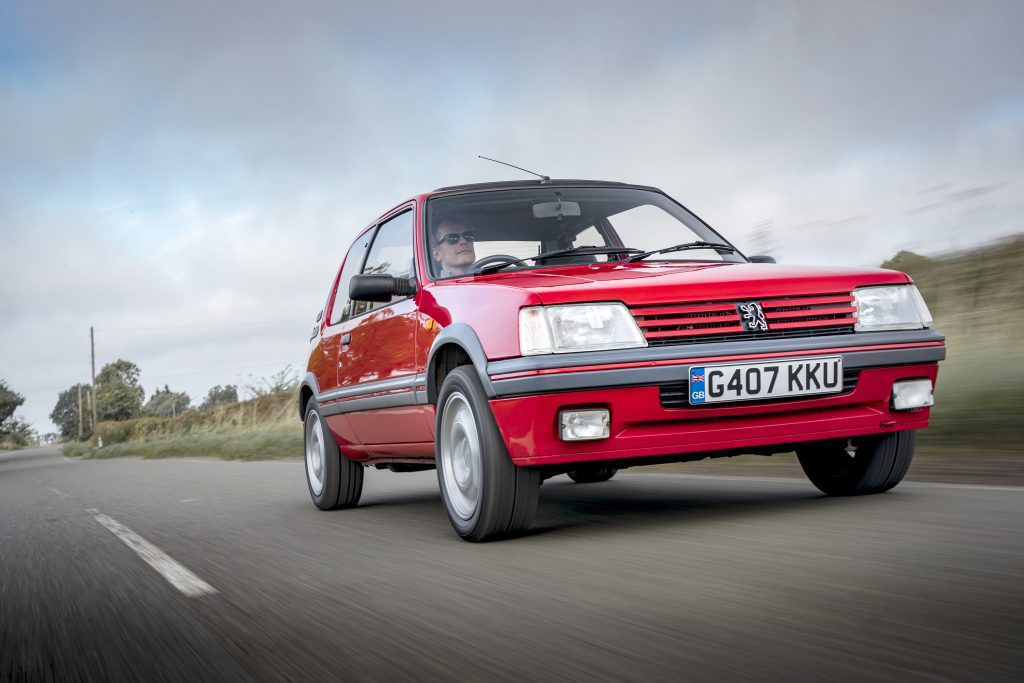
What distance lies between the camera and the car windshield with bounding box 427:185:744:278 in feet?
18.8

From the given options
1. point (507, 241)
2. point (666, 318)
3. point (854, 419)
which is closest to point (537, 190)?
point (507, 241)

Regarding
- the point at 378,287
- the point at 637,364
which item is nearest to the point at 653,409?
the point at 637,364

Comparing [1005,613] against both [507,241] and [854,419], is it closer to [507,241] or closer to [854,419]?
[854,419]

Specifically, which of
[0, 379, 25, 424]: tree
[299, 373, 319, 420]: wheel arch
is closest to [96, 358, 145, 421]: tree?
[0, 379, 25, 424]: tree

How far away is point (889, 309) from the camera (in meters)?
4.89

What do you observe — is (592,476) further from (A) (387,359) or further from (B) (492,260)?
(B) (492,260)

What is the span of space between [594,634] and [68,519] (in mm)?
6381

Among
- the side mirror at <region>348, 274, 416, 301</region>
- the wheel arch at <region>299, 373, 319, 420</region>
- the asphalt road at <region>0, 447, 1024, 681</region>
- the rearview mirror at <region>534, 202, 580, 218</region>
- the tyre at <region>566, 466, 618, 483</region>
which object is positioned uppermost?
the rearview mirror at <region>534, 202, 580, 218</region>

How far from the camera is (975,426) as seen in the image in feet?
24.8

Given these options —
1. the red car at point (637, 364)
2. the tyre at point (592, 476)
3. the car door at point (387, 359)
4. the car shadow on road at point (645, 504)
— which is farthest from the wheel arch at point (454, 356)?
the tyre at point (592, 476)

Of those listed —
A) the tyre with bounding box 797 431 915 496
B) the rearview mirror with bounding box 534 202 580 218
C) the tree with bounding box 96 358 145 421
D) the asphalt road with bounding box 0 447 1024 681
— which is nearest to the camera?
the asphalt road with bounding box 0 447 1024 681

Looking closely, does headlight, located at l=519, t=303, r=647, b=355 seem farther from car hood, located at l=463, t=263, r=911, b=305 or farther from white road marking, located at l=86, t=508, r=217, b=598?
white road marking, located at l=86, t=508, r=217, b=598

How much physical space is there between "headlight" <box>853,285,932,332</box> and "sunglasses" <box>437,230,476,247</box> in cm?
210

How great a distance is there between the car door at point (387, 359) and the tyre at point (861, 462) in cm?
203
